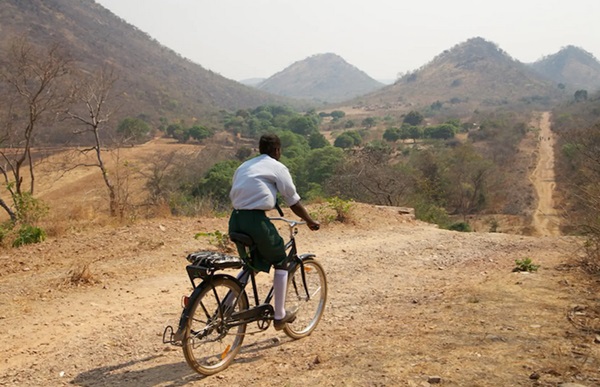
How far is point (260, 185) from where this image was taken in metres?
3.55

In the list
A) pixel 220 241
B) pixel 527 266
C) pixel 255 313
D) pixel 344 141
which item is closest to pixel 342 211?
pixel 220 241

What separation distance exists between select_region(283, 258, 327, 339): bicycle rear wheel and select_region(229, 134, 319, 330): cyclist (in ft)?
1.79

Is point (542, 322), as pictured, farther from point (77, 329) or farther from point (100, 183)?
point (100, 183)

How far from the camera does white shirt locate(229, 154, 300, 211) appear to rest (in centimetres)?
353

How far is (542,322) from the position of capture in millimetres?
4223

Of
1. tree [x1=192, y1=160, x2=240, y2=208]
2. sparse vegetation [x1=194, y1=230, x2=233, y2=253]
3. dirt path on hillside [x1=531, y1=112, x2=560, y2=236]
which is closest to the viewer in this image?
sparse vegetation [x1=194, y1=230, x2=233, y2=253]

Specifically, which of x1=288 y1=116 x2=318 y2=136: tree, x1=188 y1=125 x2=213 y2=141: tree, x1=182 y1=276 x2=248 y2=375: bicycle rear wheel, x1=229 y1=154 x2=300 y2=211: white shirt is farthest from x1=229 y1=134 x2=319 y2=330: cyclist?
x1=288 y1=116 x2=318 y2=136: tree

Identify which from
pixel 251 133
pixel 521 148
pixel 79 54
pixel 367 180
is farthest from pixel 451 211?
pixel 79 54

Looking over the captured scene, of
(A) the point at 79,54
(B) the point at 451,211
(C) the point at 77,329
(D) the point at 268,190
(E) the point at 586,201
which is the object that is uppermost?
(A) the point at 79,54

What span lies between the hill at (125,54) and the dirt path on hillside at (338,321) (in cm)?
4531

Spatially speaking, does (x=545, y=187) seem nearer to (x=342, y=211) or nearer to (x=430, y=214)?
(x=430, y=214)

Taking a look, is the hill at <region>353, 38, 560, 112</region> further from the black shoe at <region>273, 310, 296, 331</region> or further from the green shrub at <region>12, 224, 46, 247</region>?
the black shoe at <region>273, 310, 296, 331</region>

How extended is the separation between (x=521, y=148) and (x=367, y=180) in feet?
109

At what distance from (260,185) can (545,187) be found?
1387 inches
